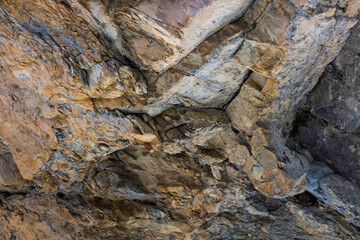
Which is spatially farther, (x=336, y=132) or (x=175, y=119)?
(x=336, y=132)

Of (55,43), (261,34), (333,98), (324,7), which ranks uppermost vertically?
(324,7)

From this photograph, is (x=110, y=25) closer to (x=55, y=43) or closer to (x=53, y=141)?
(x=55, y=43)

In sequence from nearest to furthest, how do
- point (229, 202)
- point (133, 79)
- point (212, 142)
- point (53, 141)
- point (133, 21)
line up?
point (133, 21) → point (133, 79) → point (53, 141) → point (212, 142) → point (229, 202)

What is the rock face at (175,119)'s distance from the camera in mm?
4609

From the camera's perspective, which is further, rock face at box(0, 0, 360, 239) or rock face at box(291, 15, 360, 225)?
rock face at box(291, 15, 360, 225)

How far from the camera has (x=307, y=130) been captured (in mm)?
6855

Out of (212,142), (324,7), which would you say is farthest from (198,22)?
(212,142)

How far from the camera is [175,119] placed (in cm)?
600

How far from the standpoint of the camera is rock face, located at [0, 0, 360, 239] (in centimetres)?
461

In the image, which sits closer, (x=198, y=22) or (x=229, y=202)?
(x=198, y=22)

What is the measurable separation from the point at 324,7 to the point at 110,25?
3867 millimetres

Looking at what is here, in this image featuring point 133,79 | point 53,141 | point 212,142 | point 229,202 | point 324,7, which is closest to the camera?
point 324,7

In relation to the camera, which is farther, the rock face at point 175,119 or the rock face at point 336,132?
the rock face at point 336,132

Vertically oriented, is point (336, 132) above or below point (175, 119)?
above
